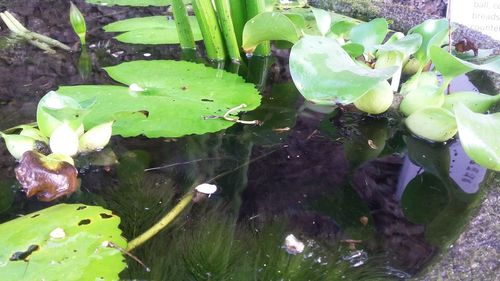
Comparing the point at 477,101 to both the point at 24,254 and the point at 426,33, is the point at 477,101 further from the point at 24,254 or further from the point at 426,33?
the point at 24,254

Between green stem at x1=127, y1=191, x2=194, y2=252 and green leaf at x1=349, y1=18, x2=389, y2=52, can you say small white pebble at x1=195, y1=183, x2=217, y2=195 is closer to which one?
green stem at x1=127, y1=191, x2=194, y2=252

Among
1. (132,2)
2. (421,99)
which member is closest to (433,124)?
(421,99)

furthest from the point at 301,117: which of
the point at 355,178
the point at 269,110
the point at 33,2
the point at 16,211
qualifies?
the point at 33,2

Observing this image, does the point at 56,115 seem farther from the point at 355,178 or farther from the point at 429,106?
the point at 429,106

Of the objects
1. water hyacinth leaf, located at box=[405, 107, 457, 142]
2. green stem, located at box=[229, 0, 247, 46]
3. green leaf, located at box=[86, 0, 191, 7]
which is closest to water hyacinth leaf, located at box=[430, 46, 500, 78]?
water hyacinth leaf, located at box=[405, 107, 457, 142]

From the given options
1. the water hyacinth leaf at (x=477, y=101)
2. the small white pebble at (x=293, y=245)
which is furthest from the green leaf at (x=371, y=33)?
the small white pebble at (x=293, y=245)
